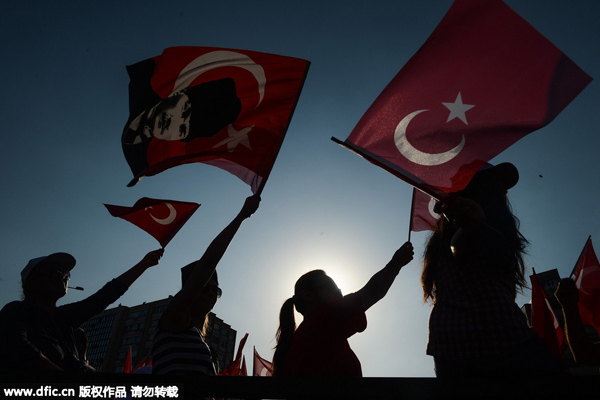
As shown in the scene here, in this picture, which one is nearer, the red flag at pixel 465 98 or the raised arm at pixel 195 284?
the raised arm at pixel 195 284

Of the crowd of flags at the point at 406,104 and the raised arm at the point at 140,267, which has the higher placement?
the crowd of flags at the point at 406,104

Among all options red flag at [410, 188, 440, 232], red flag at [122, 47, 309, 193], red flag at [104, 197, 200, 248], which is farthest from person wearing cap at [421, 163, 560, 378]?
red flag at [104, 197, 200, 248]

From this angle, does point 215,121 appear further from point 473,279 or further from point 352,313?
point 473,279

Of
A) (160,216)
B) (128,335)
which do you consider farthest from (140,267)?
(128,335)

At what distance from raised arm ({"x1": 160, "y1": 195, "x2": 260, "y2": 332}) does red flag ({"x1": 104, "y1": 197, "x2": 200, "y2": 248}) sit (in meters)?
2.06

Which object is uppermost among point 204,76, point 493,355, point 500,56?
point 204,76

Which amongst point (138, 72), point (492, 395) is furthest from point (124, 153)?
point (492, 395)

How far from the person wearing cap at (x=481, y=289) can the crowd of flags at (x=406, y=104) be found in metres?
0.23

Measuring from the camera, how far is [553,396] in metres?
1.25

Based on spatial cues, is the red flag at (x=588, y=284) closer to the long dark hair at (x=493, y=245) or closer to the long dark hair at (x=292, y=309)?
the long dark hair at (x=493, y=245)

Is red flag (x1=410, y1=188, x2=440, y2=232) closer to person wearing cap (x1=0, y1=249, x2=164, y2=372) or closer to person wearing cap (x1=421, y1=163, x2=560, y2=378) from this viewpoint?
person wearing cap (x1=421, y1=163, x2=560, y2=378)

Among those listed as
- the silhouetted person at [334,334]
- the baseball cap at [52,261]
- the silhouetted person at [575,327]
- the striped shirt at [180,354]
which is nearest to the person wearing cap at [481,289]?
the silhouetted person at [334,334]

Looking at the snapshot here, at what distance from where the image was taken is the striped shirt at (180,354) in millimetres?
2373

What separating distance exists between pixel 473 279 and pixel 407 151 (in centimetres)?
103
